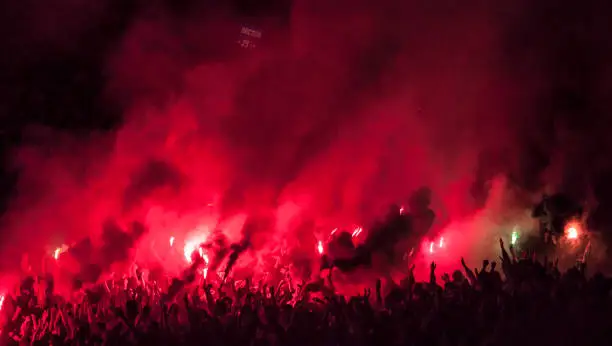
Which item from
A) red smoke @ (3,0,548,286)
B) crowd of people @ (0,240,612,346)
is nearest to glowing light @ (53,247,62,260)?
red smoke @ (3,0,548,286)

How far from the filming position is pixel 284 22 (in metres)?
9.48

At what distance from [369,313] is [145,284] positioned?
3.07 metres

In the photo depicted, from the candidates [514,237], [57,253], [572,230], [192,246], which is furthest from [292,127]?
[572,230]

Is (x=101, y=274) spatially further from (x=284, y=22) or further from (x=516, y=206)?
(x=516, y=206)

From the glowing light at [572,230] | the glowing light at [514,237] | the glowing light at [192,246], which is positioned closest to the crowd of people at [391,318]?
the glowing light at [192,246]

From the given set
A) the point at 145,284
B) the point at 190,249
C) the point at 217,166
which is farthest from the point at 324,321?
the point at 217,166

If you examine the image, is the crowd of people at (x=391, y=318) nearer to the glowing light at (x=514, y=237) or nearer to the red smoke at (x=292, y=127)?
the glowing light at (x=514, y=237)

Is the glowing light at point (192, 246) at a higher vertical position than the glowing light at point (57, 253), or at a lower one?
higher

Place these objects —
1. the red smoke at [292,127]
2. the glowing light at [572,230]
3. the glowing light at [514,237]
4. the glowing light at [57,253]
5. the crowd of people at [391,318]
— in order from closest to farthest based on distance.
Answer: the crowd of people at [391,318]
the glowing light at [57,253]
the glowing light at [514,237]
the glowing light at [572,230]
the red smoke at [292,127]

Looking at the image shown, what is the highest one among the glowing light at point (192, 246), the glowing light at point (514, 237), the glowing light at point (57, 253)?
the glowing light at point (514, 237)

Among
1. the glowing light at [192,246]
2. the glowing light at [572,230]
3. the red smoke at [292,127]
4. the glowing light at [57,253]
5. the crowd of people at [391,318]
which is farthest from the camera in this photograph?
the red smoke at [292,127]

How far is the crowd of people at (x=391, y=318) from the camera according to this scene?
4.34 m

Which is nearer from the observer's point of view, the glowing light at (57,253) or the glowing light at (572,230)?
the glowing light at (57,253)

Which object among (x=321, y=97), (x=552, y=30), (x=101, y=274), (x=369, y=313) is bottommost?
(x=101, y=274)
